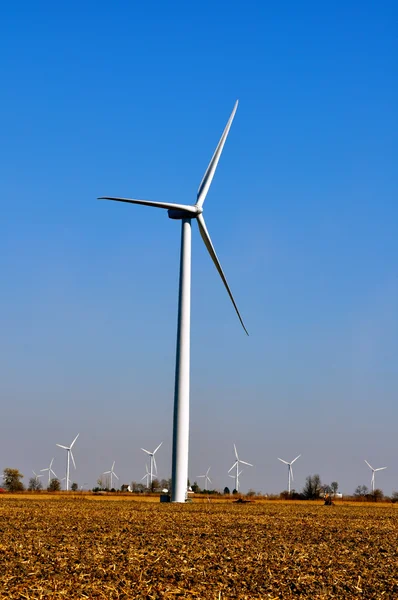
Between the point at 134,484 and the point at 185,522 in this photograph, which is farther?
the point at 134,484

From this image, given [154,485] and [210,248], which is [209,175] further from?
[154,485]

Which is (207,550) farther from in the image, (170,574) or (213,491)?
(213,491)

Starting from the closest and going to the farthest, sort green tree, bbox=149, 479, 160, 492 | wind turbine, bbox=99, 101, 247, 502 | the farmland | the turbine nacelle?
the farmland
wind turbine, bbox=99, 101, 247, 502
the turbine nacelle
green tree, bbox=149, 479, 160, 492

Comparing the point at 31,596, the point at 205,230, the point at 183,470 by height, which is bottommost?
the point at 31,596

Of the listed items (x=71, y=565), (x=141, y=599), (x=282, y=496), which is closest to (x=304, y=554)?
(x=71, y=565)

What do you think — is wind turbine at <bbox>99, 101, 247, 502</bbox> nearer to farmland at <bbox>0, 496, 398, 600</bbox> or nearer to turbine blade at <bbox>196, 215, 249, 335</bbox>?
turbine blade at <bbox>196, 215, 249, 335</bbox>

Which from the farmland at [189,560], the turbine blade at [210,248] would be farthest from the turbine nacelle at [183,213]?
the farmland at [189,560]

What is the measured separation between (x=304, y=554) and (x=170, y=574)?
6.08 m

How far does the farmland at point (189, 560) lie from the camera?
17.8 metres

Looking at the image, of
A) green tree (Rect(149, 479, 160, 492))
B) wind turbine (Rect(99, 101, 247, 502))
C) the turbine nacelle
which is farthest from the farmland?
green tree (Rect(149, 479, 160, 492))

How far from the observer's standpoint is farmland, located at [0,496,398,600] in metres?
17.8

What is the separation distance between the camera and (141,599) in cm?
1655

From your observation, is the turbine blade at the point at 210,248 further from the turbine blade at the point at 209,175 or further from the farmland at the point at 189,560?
the farmland at the point at 189,560

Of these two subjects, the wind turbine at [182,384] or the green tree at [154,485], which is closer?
the wind turbine at [182,384]
